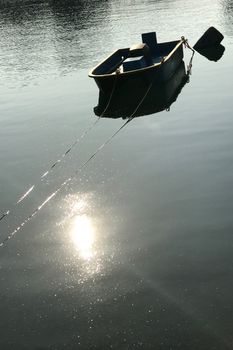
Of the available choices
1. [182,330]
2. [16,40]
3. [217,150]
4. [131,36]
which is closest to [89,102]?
[217,150]

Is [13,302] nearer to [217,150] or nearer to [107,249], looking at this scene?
[107,249]

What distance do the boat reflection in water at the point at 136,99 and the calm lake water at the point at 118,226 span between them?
800 mm

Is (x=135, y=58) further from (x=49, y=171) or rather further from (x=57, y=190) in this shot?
(x=57, y=190)

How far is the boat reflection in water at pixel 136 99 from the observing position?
24844 millimetres

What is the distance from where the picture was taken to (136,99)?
26641 millimetres

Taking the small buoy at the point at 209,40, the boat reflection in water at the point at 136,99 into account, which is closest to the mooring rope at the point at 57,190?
the boat reflection in water at the point at 136,99

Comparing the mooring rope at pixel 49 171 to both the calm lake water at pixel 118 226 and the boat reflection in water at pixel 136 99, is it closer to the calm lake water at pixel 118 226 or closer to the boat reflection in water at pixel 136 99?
the calm lake water at pixel 118 226

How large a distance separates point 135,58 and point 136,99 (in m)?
2.68

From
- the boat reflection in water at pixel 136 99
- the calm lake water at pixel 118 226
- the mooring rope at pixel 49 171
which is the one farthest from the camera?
the boat reflection in water at pixel 136 99

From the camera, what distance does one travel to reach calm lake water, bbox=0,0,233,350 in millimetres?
9391

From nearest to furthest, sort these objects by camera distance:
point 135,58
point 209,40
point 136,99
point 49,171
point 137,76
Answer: point 49,171 → point 137,76 → point 136,99 → point 135,58 → point 209,40

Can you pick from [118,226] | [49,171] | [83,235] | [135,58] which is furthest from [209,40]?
[83,235]

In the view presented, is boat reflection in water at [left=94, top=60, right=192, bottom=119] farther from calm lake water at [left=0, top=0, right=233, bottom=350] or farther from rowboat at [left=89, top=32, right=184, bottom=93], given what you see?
calm lake water at [left=0, top=0, right=233, bottom=350]

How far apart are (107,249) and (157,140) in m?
9.05
